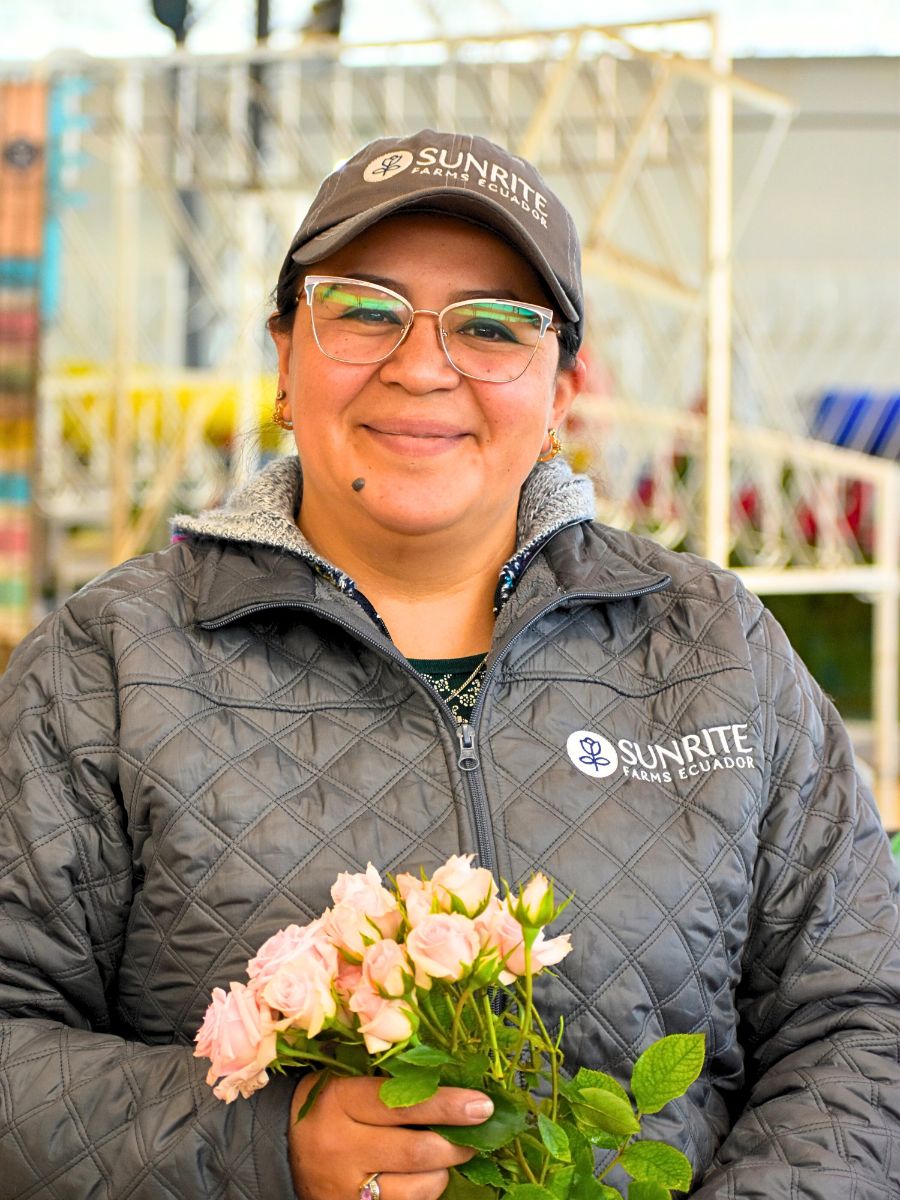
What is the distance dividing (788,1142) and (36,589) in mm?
2784

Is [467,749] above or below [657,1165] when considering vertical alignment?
above

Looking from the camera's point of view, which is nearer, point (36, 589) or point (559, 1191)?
point (559, 1191)

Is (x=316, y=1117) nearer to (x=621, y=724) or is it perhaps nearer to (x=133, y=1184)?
(x=133, y=1184)

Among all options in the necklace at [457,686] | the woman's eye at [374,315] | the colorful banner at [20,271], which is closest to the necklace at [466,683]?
the necklace at [457,686]

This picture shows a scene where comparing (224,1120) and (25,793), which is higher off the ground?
(25,793)

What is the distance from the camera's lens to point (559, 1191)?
1.07 m

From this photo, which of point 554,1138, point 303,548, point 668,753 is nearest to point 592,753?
point 668,753

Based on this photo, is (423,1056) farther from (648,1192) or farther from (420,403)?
(420,403)

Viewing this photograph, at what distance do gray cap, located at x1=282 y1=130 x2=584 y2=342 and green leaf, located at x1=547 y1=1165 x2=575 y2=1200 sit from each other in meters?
0.79

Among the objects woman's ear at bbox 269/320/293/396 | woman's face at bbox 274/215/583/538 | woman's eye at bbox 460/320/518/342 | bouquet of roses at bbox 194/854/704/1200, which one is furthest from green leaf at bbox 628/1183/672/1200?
woman's ear at bbox 269/320/293/396

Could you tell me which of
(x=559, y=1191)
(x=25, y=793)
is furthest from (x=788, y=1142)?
(x=25, y=793)

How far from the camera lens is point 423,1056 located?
1.01 meters

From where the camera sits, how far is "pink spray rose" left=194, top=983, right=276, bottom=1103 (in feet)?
3.38

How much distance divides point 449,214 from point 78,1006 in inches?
31.1
